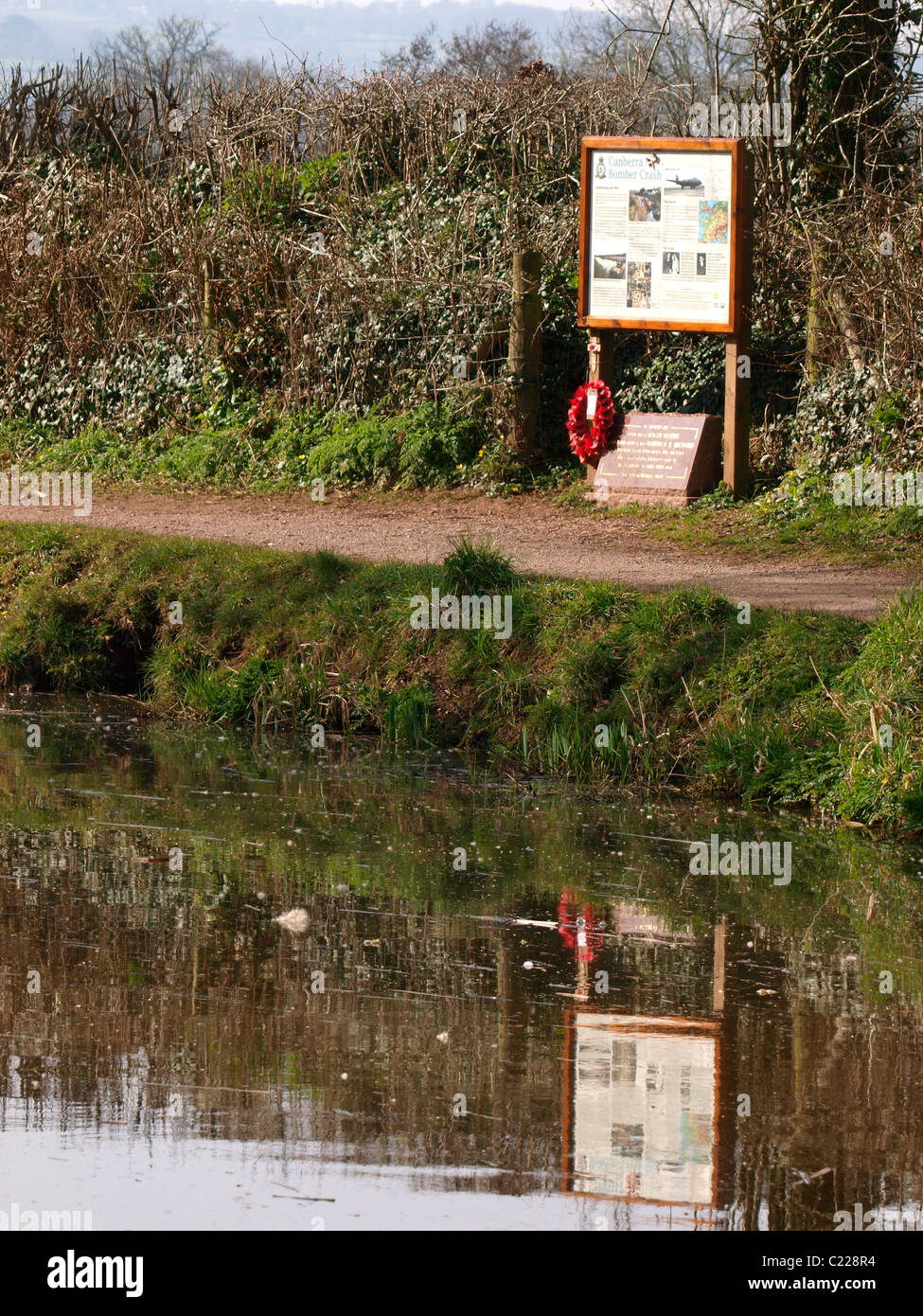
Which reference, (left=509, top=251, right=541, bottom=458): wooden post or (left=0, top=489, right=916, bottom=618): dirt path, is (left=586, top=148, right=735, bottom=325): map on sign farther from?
(left=0, top=489, right=916, bottom=618): dirt path

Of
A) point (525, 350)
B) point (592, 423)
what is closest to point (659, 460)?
point (592, 423)

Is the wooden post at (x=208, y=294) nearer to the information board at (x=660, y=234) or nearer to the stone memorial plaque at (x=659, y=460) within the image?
the information board at (x=660, y=234)

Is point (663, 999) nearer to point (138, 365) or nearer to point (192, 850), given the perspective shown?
point (192, 850)

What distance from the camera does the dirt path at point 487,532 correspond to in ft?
35.0

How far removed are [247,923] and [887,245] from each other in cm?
841

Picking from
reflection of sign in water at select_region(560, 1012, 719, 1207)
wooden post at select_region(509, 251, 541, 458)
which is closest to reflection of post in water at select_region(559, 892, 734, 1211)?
reflection of sign in water at select_region(560, 1012, 719, 1207)

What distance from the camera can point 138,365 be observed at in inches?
682

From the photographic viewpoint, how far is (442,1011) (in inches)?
227

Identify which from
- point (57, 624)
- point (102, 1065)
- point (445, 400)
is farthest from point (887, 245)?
point (102, 1065)

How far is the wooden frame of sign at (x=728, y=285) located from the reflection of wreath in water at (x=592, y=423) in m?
0.53

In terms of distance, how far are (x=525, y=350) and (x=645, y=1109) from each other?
34.6 ft

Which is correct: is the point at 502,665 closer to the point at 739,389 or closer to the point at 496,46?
the point at 739,389

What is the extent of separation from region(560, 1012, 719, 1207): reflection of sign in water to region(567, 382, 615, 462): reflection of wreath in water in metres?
8.70

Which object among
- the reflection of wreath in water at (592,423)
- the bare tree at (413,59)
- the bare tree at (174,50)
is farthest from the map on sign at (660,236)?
the bare tree at (174,50)
